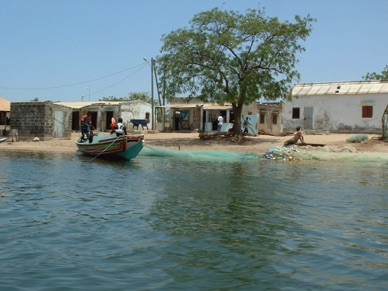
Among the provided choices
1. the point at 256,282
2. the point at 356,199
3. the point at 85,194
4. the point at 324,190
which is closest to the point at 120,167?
the point at 85,194

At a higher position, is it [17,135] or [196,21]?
[196,21]

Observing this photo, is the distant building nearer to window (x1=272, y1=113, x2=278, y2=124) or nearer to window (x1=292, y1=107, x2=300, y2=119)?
window (x1=292, y1=107, x2=300, y2=119)

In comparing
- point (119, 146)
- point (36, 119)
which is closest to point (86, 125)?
point (119, 146)

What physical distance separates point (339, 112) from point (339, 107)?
40 cm

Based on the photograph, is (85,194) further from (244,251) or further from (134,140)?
(134,140)

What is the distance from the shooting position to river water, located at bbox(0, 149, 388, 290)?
565cm

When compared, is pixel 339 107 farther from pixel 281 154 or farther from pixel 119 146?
pixel 119 146

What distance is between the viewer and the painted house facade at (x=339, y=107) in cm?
3559

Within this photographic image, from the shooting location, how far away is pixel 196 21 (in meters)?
30.2

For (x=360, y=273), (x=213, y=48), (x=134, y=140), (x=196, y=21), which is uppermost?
(x=196, y=21)

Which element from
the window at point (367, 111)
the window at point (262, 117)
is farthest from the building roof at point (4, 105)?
the window at point (367, 111)

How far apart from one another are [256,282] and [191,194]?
6.79 meters

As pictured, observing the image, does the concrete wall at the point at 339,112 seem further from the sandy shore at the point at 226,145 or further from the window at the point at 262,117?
the sandy shore at the point at 226,145

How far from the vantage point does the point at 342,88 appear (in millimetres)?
37531
